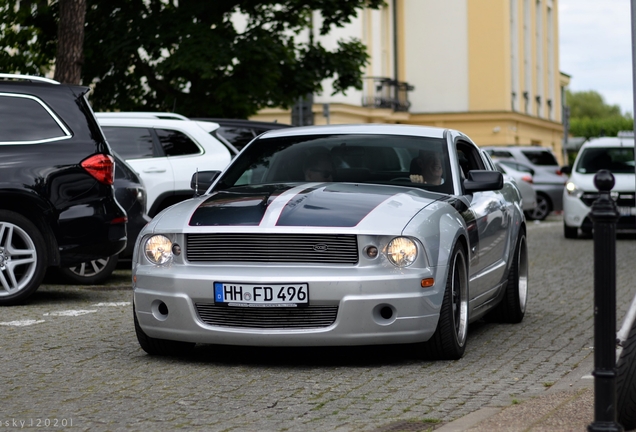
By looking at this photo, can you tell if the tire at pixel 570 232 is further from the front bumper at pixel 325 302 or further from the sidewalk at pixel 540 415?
the sidewalk at pixel 540 415

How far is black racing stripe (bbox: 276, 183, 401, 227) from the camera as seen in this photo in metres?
6.76

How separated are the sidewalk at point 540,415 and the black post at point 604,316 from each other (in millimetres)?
529

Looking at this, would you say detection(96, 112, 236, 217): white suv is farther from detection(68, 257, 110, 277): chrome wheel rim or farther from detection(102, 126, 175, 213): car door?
detection(68, 257, 110, 277): chrome wheel rim

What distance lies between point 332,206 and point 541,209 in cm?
2272

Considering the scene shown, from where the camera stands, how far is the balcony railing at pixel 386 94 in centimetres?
4509

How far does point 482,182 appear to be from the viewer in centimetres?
790

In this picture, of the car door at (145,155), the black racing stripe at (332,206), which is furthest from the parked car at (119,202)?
the black racing stripe at (332,206)

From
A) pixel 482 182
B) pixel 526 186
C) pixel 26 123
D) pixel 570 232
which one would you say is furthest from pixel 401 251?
pixel 526 186

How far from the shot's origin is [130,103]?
23281mm

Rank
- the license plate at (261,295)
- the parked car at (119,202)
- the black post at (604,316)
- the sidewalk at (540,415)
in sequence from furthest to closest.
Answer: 1. the parked car at (119,202)
2. the license plate at (261,295)
3. the sidewalk at (540,415)
4. the black post at (604,316)

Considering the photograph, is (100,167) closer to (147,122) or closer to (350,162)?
(350,162)

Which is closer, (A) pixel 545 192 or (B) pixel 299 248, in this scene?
(B) pixel 299 248

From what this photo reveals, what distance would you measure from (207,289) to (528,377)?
1.86m

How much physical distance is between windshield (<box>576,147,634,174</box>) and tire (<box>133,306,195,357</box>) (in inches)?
601
